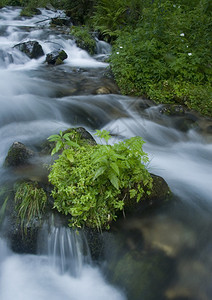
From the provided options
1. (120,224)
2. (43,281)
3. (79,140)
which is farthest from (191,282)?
(79,140)

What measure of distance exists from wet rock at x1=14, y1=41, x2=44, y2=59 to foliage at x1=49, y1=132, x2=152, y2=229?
8.27 meters

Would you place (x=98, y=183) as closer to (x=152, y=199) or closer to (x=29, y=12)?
(x=152, y=199)

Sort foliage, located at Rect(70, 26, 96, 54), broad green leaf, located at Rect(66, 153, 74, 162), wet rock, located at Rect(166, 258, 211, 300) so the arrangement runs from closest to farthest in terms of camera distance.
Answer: wet rock, located at Rect(166, 258, 211, 300) → broad green leaf, located at Rect(66, 153, 74, 162) → foliage, located at Rect(70, 26, 96, 54)

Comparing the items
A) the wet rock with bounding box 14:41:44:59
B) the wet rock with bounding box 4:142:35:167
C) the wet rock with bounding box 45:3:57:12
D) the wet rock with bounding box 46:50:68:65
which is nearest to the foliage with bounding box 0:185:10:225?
the wet rock with bounding box 4:142:35:167

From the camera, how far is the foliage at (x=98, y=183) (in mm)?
2639

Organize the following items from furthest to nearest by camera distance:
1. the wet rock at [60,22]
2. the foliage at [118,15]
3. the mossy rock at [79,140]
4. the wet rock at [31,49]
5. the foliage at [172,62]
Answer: the wet rock at [60,22]
the foliage at [118,15]
the wet rock at [31,49]
the foliage at [172,62]
the mossy rock at [79,140]

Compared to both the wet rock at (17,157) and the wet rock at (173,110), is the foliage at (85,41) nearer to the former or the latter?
the wet rock at (173,110)

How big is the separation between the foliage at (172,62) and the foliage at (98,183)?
435 cm

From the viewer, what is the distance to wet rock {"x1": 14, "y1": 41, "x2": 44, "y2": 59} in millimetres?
9734

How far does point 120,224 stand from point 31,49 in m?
9.14

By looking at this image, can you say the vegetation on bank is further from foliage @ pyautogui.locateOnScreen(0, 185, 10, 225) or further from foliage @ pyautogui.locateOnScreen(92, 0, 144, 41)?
foliage @ pyautogui.locateOnScreen(0, 185, 10, 225)

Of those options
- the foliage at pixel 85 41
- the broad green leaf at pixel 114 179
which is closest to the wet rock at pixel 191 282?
the broad green leaf at pixel 114 179

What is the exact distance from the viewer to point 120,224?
2.85 meters

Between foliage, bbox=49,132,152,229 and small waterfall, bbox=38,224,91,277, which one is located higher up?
foliage, bbox=49,132,152,229
